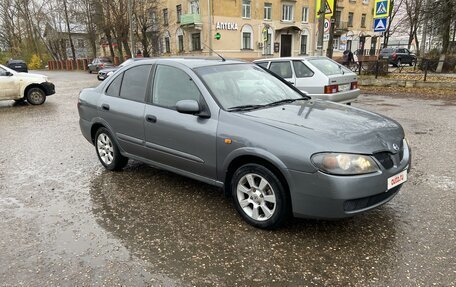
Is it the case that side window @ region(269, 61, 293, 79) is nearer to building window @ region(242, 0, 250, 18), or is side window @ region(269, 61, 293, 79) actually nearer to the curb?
the curb

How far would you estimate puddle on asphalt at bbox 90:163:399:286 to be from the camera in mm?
2826

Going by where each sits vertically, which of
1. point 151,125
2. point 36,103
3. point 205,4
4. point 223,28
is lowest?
point 36,103

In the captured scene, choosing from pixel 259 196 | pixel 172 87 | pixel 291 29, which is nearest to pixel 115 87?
pixel 172 87

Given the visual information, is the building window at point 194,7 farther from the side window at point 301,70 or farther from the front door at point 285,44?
the side window at point 301,70

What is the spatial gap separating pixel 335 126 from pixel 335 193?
0.71m

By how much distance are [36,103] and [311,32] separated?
38.6m

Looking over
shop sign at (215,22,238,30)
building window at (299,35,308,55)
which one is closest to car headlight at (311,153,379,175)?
shop sign at (215,22,238,30)

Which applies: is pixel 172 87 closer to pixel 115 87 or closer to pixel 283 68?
pixel 115 87

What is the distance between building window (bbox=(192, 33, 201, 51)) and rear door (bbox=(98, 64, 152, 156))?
3517 centimetres

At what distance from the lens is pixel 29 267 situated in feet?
9.82

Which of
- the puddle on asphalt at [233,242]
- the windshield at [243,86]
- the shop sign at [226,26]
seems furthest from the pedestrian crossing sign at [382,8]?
the shop sign at [226,26]

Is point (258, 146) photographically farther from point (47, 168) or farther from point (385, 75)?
point (385, 75)

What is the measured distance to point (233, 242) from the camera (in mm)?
3283

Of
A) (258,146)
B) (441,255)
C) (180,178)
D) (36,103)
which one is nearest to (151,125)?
(180,178)
